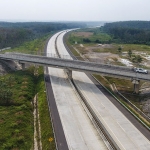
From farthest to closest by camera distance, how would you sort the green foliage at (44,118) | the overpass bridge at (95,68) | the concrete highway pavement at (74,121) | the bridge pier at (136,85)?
the overpass bridge at (95,68)
the bridge pier at (136,85)
the green foliage at (44,118)
the concrete highway pavement at (74,121)

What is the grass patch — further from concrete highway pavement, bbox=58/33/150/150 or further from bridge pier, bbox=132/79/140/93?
bridge pier, bbox=132/79/140/93

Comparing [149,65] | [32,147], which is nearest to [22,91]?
[32,147]

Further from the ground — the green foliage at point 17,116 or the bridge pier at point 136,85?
the bridge pier at point 136,85

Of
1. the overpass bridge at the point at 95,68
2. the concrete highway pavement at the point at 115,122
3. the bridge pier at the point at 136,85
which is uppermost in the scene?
the overpass bridge at the point at 95,68

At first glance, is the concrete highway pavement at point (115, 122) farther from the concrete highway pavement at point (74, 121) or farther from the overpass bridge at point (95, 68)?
the overpass bridge at point (95, 68)

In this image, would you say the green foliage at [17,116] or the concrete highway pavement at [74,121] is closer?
the concrete highway pavement at [74,121]

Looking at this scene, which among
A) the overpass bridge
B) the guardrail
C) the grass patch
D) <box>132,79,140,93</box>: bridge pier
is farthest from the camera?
the guardrail

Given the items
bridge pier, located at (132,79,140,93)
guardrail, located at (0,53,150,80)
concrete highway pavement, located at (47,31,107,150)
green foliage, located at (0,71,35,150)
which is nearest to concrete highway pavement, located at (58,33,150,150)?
concrete highway pavement, located at (47,31,107,150)

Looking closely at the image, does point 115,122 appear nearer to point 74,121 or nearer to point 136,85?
point 74,121

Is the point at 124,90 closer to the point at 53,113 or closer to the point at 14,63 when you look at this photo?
the point at 53,113

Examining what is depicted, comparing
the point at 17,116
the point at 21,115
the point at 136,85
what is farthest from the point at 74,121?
the point at 136,85

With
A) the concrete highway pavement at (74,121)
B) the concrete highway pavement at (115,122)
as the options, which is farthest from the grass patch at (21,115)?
the concrete highway pavement at (115,122)
